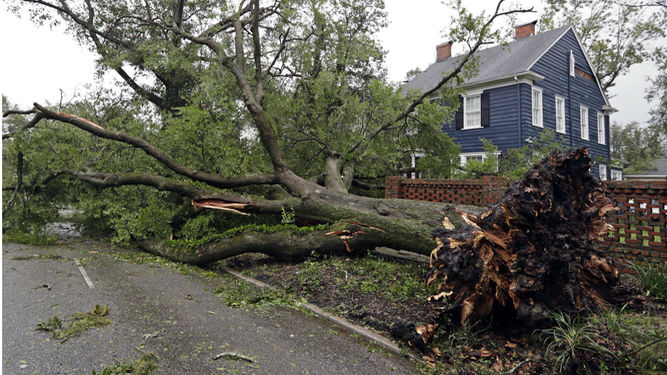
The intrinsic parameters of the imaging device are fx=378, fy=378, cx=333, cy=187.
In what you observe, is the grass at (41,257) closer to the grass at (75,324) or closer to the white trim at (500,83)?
the grass at (75,324)

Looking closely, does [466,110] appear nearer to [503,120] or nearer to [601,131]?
[503,120]

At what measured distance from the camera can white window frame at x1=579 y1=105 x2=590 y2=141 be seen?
17969 millimetres

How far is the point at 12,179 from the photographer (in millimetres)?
9250

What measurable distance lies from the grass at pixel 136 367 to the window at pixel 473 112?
49.8 ft

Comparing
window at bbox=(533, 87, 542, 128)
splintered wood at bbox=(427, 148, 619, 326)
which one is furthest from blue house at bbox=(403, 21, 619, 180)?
splintered wood at bbox=(427, 148, 619, 326)

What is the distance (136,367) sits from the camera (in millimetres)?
2674

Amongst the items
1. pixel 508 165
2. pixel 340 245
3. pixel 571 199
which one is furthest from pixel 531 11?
pixel 340 245

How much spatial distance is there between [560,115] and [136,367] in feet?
61.5

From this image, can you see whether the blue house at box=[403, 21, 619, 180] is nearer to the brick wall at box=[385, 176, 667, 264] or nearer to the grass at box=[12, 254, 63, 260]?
the brick wall at box=[385, 176, 667, 264]

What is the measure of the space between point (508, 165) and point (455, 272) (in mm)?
6696

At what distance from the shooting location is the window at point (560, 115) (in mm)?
16609

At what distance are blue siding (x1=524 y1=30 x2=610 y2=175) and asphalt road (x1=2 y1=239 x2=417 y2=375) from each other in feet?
45.6

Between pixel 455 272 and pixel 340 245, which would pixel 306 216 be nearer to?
pixel 340 245

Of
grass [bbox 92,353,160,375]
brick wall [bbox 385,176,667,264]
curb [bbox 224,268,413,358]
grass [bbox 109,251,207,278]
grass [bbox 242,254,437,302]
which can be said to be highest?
brick wall [bbox 385,176,667,264]
